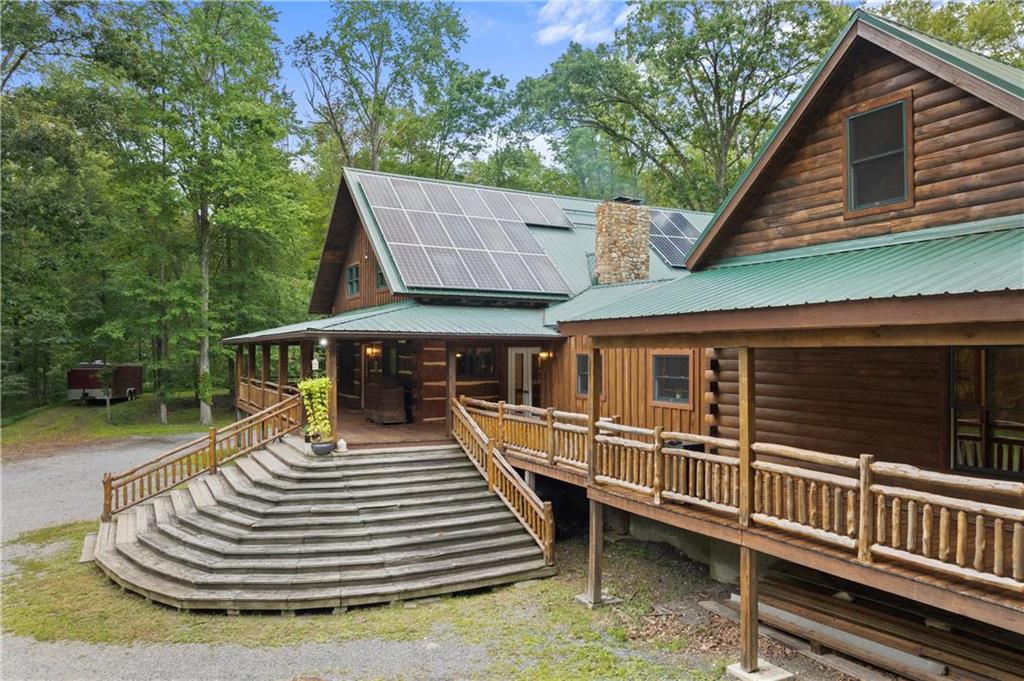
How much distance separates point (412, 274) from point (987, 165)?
12.3 meters

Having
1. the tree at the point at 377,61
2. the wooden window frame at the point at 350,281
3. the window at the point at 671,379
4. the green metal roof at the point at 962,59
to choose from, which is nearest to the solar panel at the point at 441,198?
the wooden window frame at the point at 350,281

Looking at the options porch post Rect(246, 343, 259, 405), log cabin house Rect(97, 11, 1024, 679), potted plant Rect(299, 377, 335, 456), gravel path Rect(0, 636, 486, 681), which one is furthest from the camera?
porch post Rect(246, 343, 259, 405)

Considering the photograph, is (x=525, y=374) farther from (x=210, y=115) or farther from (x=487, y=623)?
(x=210, y=115)

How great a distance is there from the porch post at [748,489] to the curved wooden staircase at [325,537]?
14.2 feet

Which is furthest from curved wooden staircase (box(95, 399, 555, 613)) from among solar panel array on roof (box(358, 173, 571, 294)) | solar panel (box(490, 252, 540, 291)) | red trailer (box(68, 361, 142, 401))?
red trailer (box(68, 361, 142, 401))

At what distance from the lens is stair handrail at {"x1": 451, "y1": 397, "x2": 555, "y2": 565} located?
1138 cm

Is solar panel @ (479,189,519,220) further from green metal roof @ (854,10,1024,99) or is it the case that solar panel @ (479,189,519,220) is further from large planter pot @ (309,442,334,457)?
green metal roof @ (854,10,1024,99)

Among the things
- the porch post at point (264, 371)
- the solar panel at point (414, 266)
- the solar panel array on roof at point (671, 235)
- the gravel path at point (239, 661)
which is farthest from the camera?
the solar panel array on roof at point (671, 235)

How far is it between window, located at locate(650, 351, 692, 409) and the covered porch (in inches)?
130

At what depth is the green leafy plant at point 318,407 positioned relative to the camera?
12938mm

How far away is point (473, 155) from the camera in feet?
126

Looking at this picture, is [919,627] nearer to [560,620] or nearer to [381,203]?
[560,620]

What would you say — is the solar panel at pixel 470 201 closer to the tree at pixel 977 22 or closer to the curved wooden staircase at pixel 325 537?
the curved wooden staircase at pixel 325 537

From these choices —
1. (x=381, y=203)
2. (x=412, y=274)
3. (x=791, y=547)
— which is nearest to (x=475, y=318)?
(x=412, y=274)
